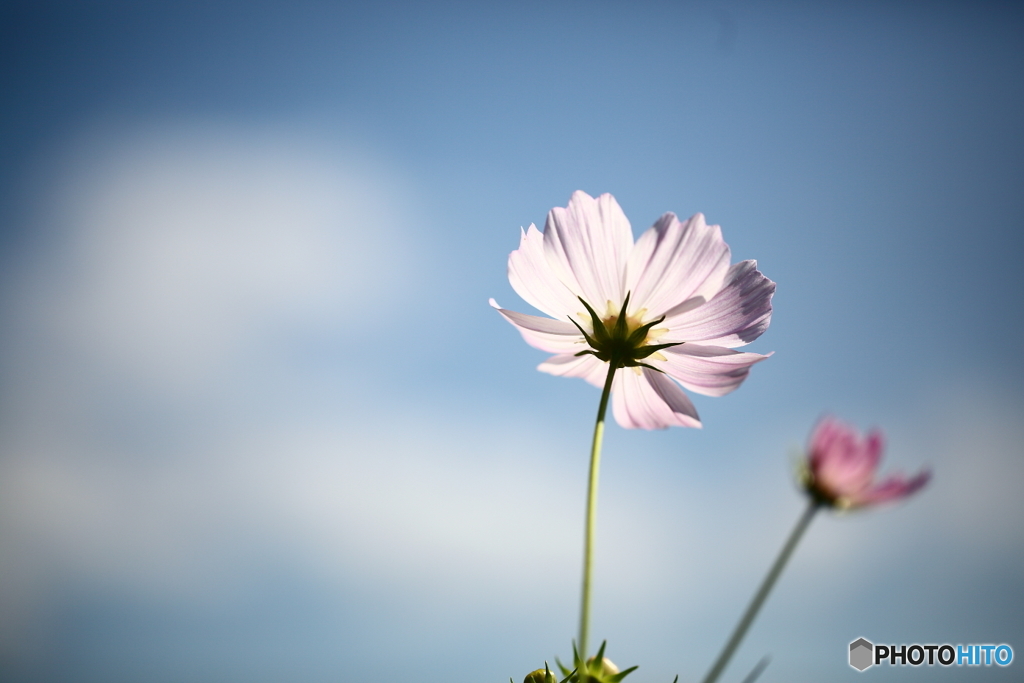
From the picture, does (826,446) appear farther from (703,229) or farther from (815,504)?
(703,229)

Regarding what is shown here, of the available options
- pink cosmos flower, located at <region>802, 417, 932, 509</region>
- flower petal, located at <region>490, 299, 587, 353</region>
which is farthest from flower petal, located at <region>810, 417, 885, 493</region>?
flower petal, located at <region>490, 299, 587, 353</region>

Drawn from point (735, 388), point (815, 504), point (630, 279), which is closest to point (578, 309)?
point (630, 279)

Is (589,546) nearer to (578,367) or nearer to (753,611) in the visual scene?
(753,611)

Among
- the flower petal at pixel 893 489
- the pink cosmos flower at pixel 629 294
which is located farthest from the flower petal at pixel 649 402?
Answer: the flower petal at pixel 893 489

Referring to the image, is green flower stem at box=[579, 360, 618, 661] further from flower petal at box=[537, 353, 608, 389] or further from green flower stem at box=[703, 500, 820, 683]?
flower petal at box=[537, 353, 608, 389]

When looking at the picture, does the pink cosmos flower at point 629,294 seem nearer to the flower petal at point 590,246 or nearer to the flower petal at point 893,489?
the flower petal at point 590,246

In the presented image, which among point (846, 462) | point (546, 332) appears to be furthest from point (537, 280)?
point (846, 462)
